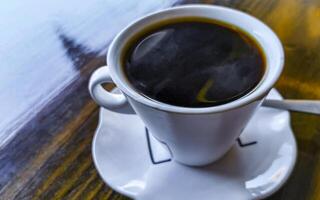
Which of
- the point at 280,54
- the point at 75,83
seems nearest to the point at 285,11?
the point at 280,54

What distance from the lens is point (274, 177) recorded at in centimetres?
50

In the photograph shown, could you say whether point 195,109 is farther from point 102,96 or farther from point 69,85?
point 69,85

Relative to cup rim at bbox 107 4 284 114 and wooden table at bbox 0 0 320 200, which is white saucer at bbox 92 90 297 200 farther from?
cup rim at bbox 107 4 284 114

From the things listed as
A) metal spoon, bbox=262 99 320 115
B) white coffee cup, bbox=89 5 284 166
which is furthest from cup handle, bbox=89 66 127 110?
metal spoon, bbox=262 99 320 115

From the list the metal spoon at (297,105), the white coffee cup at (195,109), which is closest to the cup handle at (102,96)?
the white coffee cup at (195,109)

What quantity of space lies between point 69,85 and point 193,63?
26cm

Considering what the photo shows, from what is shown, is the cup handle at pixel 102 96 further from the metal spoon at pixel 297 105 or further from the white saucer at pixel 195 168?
the metal spoon at pixel 297 105

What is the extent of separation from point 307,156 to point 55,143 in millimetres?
392

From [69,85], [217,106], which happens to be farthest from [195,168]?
[69,85]

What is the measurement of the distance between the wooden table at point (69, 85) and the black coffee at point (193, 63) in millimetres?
144

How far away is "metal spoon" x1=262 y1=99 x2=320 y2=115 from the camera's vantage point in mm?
539

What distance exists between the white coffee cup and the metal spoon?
0.12 metres

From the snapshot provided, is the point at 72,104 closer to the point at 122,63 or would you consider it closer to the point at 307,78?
the point at 122,63

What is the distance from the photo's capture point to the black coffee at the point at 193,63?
474 millimetres
